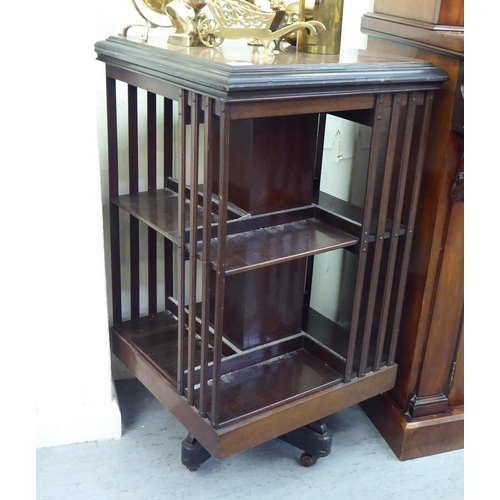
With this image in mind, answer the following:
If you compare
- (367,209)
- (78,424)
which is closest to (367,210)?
(367,209)

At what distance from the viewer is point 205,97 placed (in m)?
1.08

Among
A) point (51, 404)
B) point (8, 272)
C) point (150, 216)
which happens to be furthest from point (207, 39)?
point (51, 404)

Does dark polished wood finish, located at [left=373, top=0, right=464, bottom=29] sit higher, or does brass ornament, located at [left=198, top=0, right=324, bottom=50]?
dark polished wood finish, located at [left=373, top=0, right=464, bottom=29]

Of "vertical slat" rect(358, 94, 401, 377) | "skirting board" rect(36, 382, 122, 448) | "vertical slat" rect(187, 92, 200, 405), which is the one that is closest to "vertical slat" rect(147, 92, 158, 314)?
"skirting board" rect(36, 382, 122, 448)

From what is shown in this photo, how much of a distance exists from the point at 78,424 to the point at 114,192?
0.62 meters

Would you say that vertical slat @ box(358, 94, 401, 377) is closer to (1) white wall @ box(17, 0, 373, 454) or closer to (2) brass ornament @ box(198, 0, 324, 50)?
(2) brass ornament @ box(198, 0, 324, 50)

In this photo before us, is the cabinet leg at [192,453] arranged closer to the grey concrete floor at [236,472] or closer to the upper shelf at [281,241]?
the grey concrete floor at [236,472]

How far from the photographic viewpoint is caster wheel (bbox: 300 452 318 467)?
1540 mm

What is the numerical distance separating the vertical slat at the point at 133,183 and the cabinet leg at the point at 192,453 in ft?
1.32

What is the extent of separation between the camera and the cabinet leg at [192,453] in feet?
4.81

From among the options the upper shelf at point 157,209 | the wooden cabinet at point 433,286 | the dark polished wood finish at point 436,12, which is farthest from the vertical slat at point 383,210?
the upper shelf at point 157,209

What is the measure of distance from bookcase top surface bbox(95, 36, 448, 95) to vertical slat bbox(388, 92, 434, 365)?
0.06m

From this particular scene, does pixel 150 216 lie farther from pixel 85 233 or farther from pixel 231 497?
pixel 231 497

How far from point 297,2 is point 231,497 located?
1180mm
